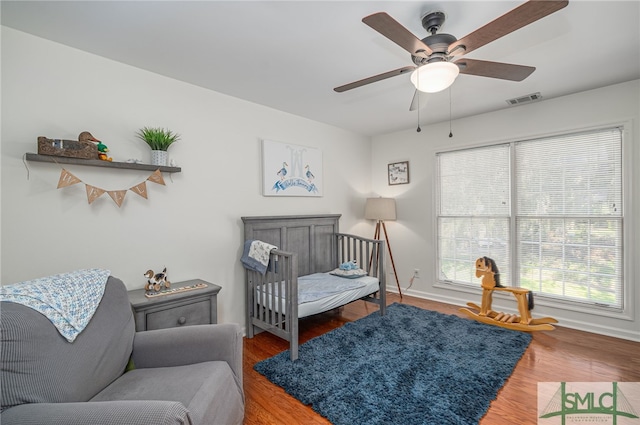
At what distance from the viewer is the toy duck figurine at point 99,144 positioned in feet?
6.24

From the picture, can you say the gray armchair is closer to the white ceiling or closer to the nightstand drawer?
the nightstand drawer

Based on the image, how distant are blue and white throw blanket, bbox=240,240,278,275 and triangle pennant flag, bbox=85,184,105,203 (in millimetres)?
1215

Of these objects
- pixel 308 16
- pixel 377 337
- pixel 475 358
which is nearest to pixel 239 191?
pixel 308 16

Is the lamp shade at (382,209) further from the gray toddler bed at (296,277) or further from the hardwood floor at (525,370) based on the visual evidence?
the hardwood floor at (525,370)

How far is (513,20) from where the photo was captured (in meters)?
1.26

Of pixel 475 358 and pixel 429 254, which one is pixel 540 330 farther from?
pixel 429 254

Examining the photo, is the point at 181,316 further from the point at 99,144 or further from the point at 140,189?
the point at 99,144

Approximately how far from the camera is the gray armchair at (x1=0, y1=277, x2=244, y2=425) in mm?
958

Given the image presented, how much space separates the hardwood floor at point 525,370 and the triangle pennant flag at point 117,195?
157 cm

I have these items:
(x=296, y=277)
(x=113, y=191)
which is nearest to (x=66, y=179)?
(x=113, y=191)

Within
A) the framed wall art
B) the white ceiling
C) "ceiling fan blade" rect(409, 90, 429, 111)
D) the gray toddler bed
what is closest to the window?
the white ceiling

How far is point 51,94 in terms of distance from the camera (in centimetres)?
188

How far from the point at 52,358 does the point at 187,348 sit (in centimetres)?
55

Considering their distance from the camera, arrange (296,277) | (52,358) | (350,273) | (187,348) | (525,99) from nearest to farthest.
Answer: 1. (52,358)
2. (187,348)
3. (296,277)
4. (525,99)
5. (350,273)
